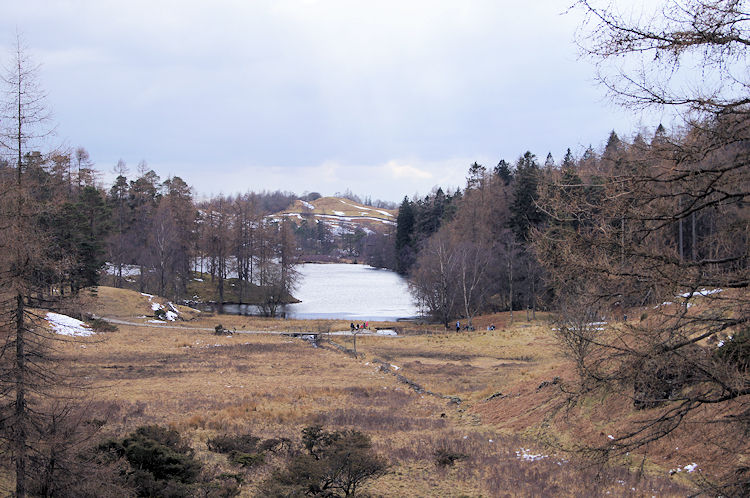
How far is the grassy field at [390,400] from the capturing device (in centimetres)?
1035

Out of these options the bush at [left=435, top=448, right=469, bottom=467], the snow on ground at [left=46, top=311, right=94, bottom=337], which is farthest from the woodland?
the snow on ground at [left=46, top=311, right=94, bottom=337]

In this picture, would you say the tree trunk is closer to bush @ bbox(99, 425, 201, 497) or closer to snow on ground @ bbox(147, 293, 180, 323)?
bush @ bbox(99, 425, 201, 497)

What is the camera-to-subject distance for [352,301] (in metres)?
67.4

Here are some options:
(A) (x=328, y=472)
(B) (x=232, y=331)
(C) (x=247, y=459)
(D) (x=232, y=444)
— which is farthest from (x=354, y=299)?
(A) (x=328, y=472)

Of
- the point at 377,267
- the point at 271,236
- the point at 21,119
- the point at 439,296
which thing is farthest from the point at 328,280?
the point at 21,119

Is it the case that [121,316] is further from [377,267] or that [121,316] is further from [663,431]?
[377,267]

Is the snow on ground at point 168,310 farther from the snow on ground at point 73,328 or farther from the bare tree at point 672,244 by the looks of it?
the bare tree at point 672,244

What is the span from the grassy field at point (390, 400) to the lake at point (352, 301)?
17786 mm

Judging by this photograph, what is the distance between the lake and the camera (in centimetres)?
5862

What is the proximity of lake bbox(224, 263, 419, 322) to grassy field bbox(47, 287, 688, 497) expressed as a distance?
17.8m

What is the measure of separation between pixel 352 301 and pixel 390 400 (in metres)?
47.8

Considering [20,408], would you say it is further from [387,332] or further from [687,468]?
[387,332]

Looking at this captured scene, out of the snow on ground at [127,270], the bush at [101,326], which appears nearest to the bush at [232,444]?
the bush at [101,326]

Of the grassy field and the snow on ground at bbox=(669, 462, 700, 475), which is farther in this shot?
the grassy field
